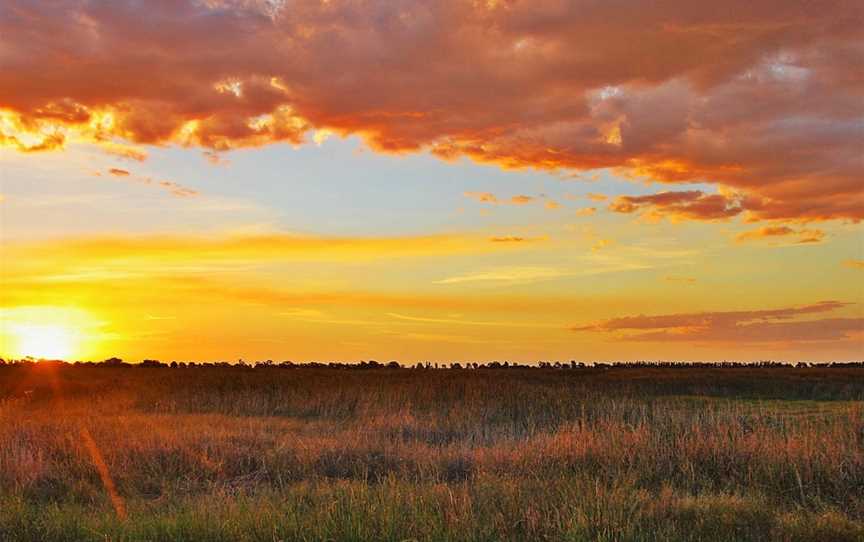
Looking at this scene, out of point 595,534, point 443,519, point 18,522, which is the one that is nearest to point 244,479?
point 18,522

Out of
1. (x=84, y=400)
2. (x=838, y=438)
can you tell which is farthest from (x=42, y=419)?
(x=838, y=438)

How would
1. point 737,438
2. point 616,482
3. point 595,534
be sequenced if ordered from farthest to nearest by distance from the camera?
point 737,438 < point 616,482 < point 595,534

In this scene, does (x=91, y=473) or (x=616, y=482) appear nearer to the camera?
(x=616, y=482)

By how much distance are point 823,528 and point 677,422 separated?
10.8 metres

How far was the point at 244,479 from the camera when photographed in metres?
17.2

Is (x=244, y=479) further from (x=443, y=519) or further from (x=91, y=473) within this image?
(x=443, y=519)

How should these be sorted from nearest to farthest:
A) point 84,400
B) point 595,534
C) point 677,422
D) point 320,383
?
point 595,534 < point 677,422 < point 84,400 < point 320,383

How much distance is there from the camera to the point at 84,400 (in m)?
36.2

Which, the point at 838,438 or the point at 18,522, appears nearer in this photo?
the point at 18,522

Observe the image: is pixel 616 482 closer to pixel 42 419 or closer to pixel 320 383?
pixel 42 419

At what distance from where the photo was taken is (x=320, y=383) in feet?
144

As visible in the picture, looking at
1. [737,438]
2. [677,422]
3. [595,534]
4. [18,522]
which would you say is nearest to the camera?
[595,534]

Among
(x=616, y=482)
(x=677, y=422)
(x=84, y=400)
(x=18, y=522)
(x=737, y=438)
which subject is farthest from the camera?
(x=84, y=400)

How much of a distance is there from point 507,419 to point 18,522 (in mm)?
20682
